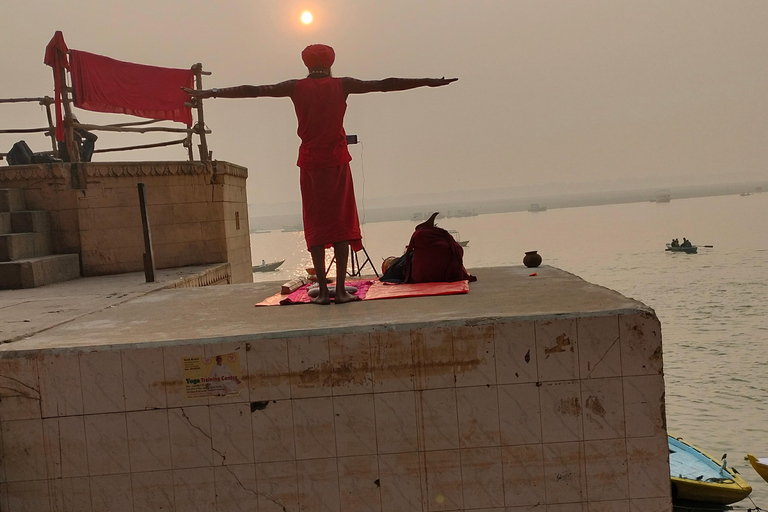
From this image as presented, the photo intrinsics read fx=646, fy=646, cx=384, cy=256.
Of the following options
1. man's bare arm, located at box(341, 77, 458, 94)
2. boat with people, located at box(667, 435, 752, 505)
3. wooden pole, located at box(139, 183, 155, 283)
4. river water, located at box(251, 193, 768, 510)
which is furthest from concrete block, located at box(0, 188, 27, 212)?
river water, located at box(251, 193, 768, 510)

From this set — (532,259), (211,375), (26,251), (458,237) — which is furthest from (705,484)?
(458,237)

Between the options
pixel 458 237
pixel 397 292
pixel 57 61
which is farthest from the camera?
pixel 458 237

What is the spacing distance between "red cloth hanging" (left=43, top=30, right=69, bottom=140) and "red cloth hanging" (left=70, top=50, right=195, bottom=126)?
0.47ft

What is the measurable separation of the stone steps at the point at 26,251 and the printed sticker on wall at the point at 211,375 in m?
5.67

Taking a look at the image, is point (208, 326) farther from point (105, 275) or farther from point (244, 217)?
point (244, 217)

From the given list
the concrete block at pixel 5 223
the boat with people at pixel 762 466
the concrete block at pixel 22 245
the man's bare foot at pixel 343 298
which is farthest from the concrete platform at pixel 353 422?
the boat with people at pixel 762 466

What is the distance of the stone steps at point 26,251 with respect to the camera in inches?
342

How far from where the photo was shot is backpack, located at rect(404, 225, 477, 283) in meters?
6.51

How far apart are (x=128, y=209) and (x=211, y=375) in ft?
22.9

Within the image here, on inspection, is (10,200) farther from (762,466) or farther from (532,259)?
(762,466)

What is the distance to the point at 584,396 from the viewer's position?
4254mm

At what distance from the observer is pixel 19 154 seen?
35.3 ft

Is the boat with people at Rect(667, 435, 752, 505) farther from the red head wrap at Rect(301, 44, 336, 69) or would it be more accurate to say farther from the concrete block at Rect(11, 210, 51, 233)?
the concrete block at Rect(11, 210, 51, 233)

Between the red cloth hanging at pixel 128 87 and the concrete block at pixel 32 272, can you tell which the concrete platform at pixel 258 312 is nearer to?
the concrete block at pixel 32 272
